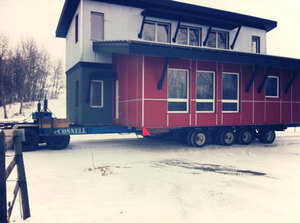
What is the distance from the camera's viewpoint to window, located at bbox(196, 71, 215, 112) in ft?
41.9

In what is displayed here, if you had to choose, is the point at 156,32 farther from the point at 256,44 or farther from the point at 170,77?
the point at 256,44

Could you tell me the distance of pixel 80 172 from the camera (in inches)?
306

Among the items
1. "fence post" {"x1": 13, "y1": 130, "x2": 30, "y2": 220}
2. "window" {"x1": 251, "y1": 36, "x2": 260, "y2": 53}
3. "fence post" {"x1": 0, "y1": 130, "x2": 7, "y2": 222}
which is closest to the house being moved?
"window" {"x1": 251, "y1": 36, "x2": 260, "y2": 53}

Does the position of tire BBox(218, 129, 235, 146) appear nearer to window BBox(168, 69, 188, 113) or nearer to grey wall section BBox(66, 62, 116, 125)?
window BBox(168, 69, 188, 113)

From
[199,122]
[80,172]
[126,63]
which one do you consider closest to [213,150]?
[199,122]

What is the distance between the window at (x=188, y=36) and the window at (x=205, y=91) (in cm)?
467

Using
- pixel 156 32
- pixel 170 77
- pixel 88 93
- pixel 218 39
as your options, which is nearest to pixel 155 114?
pixel 170 77

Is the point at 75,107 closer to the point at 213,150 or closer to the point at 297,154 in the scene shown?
the point at 213,150

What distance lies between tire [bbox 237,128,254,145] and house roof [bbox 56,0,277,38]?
7260 millimetres

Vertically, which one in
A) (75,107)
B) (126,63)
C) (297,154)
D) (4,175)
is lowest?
(297,154)

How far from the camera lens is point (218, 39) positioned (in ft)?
59.8

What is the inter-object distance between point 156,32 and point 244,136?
7818mm

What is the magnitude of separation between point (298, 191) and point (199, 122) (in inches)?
264

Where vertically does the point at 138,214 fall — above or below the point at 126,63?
below
